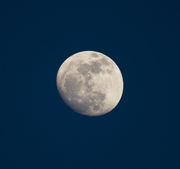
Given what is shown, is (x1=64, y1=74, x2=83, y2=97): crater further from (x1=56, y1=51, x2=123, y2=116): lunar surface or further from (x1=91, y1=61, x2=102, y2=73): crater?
(x1=91, y1=61, x2=102, y2=73): crater

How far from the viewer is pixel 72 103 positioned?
45.3 ft

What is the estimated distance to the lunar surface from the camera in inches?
526

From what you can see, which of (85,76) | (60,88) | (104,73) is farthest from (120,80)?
(60,88)

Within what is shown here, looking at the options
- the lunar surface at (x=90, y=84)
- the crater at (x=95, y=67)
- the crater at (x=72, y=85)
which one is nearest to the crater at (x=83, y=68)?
the lunar surface at (x=90, y=84)

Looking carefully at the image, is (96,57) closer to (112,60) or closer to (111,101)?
(112,60)

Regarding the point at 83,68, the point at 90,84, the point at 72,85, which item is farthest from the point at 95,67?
the point at 72,85

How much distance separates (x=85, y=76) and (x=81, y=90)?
0.77m

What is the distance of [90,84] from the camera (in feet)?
43.7

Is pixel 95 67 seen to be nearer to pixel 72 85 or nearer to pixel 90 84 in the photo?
pixel 90 84

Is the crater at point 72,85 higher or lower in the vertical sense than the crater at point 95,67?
lower

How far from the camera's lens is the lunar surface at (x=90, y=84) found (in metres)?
13.4

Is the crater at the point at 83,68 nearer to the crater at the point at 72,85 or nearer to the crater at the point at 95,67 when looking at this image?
the crater at the point at 95,67

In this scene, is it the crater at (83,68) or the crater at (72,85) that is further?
the crater at (83,68)

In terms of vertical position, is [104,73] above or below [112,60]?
below
